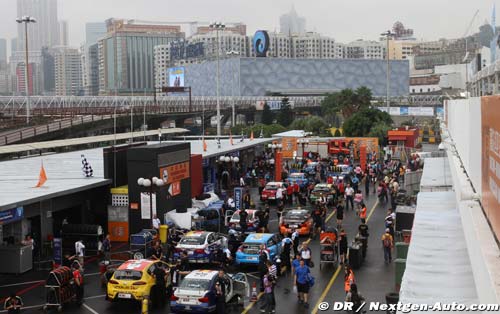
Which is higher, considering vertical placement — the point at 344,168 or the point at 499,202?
the point at 499,202

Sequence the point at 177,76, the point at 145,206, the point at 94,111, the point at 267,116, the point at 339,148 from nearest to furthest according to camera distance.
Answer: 1. the point at 145,206
2. the point at 339,148
3. the point at 94,111
4. the point at 267,116
5. the point at 177,76

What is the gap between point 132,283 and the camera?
15.5 meters

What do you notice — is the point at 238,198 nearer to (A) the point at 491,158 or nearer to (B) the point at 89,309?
(B) the point at 89,309

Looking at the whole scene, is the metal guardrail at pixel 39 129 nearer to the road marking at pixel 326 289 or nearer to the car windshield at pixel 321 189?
the car windshield at pixel 321 189

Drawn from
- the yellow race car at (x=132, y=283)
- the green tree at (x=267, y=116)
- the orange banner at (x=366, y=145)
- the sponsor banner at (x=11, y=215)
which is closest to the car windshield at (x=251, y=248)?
the yellow race car at (x=132, y=283)

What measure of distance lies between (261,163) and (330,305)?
2972cm

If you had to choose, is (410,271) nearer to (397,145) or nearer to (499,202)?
(499,202)

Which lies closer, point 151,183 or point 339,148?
point 151,183

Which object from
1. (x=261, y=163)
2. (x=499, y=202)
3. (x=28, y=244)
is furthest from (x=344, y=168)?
(x=499, y=202)

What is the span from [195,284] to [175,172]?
11040mm

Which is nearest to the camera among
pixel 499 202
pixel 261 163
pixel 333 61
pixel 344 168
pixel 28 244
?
pixel 499 202

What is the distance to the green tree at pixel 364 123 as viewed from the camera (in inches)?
2660

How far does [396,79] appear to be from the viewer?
172375mm

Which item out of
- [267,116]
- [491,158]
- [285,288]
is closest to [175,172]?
[285,288]
